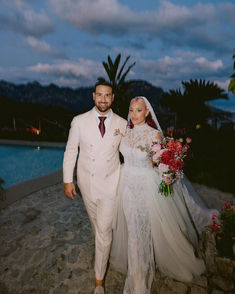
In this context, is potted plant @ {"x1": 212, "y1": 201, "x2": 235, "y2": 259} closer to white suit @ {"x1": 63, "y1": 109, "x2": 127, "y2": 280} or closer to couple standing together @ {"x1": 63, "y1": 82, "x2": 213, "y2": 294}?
couple standing together @ {"x1": 63, "y1": 82, "x2": 213, "y2": 294}

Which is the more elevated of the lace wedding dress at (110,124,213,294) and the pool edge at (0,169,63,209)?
the lace wedding dress at (110,124,213,294)

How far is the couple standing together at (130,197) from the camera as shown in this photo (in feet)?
8.25

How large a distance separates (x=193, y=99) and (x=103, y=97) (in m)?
7.04

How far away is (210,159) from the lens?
6.98 meters

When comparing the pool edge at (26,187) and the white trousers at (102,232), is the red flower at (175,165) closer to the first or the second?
the white trousers at (102,232)

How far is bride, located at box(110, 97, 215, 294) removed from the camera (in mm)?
2486

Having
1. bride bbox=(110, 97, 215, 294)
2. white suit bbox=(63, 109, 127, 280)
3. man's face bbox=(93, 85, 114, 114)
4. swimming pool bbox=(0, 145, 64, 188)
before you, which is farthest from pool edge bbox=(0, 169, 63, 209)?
man's face bbox=(93, 85, 114, 114)

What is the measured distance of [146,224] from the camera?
2.56 m

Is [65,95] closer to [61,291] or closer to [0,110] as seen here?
[0,110]

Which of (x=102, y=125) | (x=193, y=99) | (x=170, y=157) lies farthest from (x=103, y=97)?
(x=193, y=99)

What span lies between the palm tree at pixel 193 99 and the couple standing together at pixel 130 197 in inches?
252

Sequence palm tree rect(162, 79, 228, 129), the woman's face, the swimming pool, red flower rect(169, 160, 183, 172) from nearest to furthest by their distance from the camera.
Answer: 1. red flower rect(169, 160, 183, 172)
2. the woman's face
3. palm tree rect(162, 79, 228, 129)
4. the swimming pool

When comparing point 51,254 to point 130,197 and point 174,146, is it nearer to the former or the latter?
point 130,197

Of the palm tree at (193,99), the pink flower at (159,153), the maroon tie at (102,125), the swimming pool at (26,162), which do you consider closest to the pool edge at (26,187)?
the swimming pool at (26,162)
